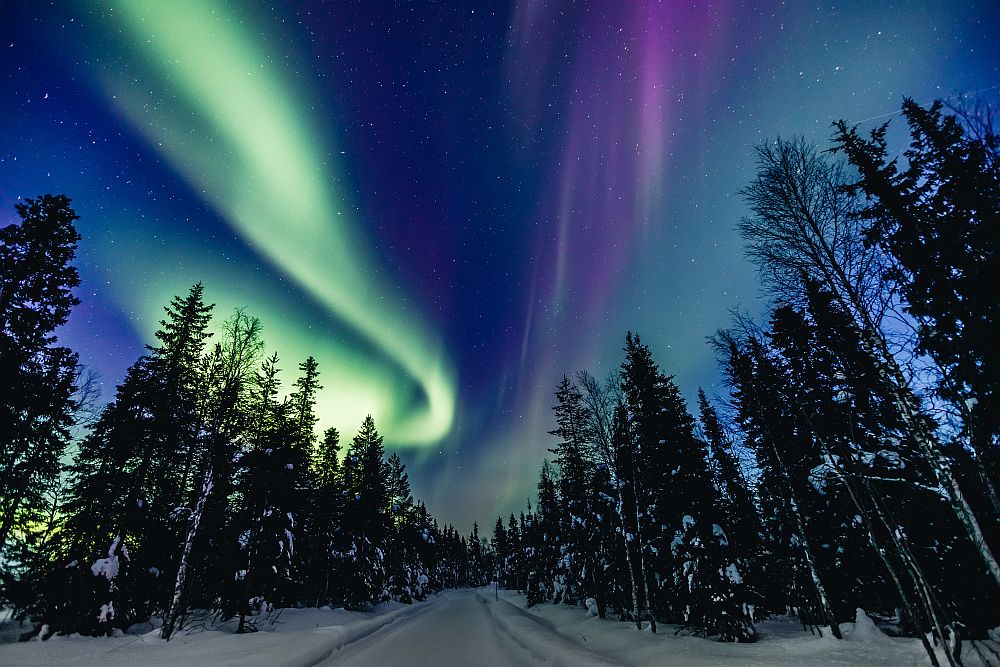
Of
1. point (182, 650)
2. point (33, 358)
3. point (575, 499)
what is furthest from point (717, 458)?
point (33, 358)

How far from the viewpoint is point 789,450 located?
678 inches

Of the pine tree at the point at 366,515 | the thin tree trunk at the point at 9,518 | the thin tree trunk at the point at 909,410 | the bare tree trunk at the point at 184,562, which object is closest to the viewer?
the thin tree trunk at the point at 909,410

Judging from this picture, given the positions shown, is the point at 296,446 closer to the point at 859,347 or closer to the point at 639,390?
the point at 639,390

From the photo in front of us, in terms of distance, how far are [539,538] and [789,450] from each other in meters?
32.9

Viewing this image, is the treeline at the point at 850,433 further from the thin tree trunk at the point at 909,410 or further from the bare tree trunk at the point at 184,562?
the bare tree trunk at the point at 184,562

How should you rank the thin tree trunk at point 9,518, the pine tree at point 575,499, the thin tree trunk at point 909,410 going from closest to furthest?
the thin tree trunk at point 909,410 < the thin tree trunk at point 9,518 < the pine tree at point 575,499

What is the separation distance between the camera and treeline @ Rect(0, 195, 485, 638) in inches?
529

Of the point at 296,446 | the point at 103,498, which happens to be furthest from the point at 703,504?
the point at 103,498

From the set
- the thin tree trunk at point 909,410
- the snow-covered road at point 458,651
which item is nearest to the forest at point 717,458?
the thin tree trunk at point 909,410

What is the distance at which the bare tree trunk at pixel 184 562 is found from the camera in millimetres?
12781

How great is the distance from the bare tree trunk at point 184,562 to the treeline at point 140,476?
4 cm

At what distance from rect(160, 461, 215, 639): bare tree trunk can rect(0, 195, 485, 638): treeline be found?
0.04m

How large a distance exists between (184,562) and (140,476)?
5555 mm

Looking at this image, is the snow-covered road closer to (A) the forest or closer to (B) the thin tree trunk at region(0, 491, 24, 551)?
(A) the forest
